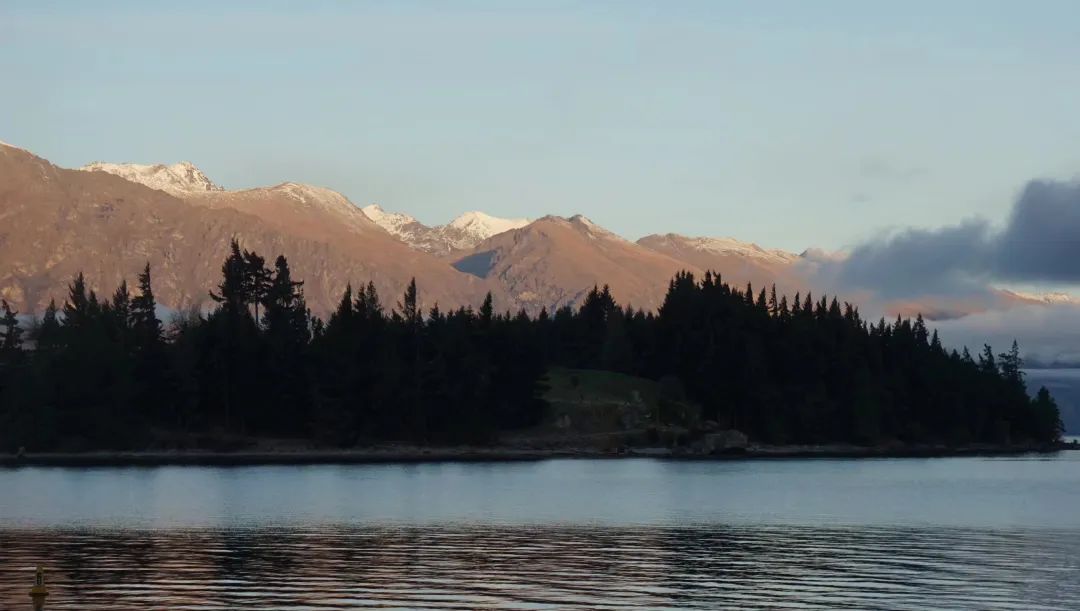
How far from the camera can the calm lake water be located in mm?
61156

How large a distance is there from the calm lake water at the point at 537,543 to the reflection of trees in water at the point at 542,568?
6.2 inches

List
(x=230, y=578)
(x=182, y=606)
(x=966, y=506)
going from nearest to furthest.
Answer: (x=182, y=606)
(x=230, y=578)
(x=966, y=506)

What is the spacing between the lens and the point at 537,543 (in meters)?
82.0

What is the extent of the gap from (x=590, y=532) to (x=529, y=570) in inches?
797

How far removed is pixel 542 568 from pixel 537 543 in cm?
1202

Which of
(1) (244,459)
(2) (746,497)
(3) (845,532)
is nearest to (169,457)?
(1) (244,459)

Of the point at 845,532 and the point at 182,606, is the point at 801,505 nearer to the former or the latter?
the point at 845,532

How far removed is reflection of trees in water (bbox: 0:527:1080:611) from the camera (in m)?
60.0

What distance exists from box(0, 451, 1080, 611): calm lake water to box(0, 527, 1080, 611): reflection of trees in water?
0.16 m

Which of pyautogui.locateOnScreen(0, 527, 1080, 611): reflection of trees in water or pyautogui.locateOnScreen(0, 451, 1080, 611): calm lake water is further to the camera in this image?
pyautogui.locateOnScreen(0, 451, 1080, 611): calm lake water

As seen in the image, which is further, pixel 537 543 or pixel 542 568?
pixel 537 543

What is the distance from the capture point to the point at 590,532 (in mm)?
89125

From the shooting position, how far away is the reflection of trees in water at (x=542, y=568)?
60031 millimetres

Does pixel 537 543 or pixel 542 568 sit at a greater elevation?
pixel 537 543
